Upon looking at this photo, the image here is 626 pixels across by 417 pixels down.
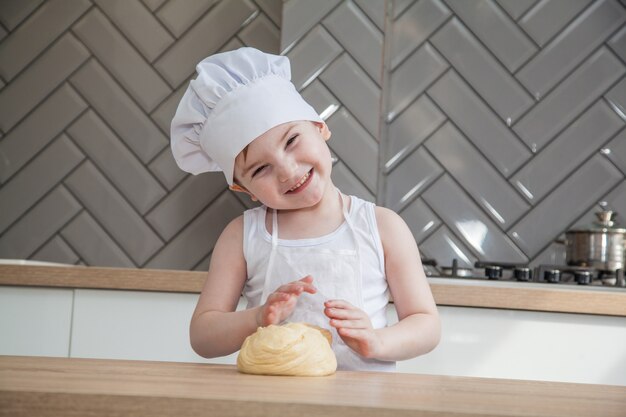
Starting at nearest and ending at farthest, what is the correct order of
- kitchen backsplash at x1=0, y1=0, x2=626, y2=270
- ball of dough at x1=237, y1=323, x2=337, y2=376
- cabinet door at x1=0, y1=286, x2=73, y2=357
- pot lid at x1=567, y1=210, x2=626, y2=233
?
ball of dough at x1=237, y1=323, x2=337, y2=376 → cabinet door at x1=0, y1=286, x2=73, y2=357 → pot lid at x1=567, y1=210, x2=626, y2=233 → kitchen backsplash at x1=0, y1=0, x2=626, y2=270

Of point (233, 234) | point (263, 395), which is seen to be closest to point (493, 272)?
point (233, 234)

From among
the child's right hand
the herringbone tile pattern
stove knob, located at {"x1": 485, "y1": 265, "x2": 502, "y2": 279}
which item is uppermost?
the herringbone tile pattern

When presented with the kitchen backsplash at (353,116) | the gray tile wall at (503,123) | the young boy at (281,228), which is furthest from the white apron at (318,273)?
the gray tile wall at (503,123)

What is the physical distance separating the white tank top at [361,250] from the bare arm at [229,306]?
0.02 m

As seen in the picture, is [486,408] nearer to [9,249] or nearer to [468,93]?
[468,93]

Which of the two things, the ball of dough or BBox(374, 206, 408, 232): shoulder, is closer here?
the ball of dough

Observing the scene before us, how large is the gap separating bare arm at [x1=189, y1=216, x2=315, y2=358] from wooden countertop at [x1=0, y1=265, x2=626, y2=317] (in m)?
0.38

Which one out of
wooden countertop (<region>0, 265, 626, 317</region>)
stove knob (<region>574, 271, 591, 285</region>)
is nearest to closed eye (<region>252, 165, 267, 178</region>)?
wooden countertop (<region>0, 265, 626, 317</region>)

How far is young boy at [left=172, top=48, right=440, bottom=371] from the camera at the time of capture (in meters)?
1.07

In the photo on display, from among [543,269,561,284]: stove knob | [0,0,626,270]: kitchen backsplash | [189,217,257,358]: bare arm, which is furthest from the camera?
[0,0,626,270]: kitchen backsplash

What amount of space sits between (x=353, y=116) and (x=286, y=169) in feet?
3.19

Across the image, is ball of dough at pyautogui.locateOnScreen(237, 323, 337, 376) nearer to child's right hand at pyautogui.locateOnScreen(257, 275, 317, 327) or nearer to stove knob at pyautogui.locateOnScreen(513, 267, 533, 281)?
child's right hand at pyautogui.locateOnScreen(257, 275, 317, 327)

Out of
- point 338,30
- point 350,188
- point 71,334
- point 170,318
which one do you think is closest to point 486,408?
point 170,318

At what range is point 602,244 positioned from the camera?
1.86m
